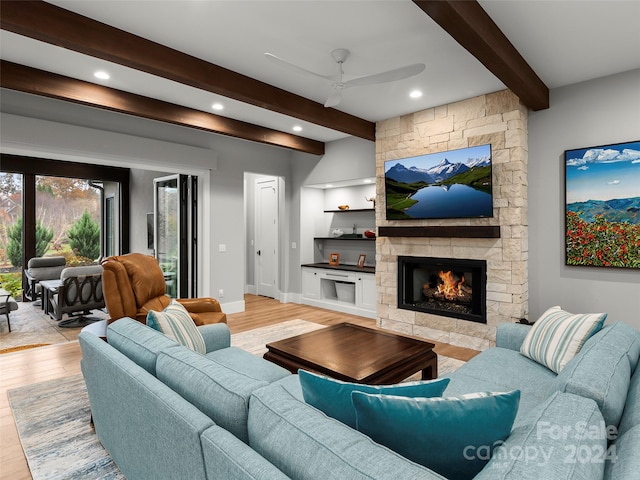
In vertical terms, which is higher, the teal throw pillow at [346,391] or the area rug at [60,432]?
the teal throw pillow at [346,391]

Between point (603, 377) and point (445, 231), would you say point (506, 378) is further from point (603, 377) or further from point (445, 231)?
point (445, 231)

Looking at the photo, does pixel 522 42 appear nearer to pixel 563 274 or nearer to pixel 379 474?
pixel 563 274

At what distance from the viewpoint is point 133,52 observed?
2.79 m

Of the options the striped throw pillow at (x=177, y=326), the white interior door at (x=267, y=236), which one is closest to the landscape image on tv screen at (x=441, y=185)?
the white interior door at (x=267, y=236)

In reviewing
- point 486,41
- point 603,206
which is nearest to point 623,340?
point 486,41

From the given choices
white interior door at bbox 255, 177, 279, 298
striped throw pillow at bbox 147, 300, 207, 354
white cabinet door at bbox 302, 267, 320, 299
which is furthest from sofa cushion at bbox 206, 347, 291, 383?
white interior door at bbox 255, 177, 279, 298

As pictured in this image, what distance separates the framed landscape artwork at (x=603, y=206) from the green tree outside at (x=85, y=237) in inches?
370

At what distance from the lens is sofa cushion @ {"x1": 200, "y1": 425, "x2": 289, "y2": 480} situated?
931 millimetres

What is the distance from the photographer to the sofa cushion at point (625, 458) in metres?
0.87

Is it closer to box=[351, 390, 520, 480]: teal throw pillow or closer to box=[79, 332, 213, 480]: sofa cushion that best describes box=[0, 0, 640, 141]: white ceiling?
box=[79, 332, 213, 480]: sofa cushion

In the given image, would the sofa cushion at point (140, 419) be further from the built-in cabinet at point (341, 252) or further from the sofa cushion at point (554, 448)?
the built-in cabinet at point (341, 252)

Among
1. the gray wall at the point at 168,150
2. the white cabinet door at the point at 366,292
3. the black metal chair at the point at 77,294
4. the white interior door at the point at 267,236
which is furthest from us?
the white interior door at the point at 267,236

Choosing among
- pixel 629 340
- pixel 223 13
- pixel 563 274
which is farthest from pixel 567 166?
pixel 223 13

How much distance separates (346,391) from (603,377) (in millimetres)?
951
